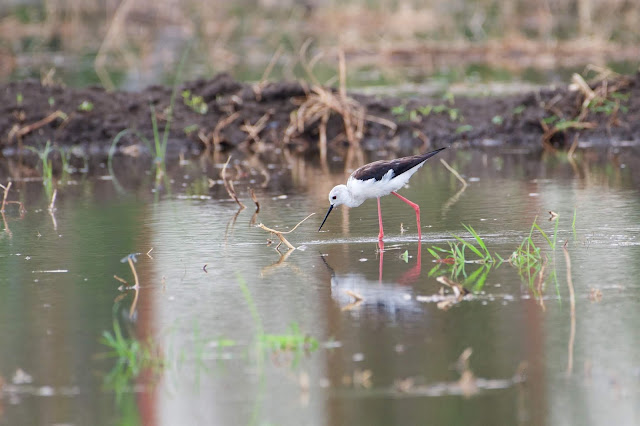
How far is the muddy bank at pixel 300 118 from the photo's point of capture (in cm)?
1528

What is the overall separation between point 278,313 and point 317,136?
9259 mm

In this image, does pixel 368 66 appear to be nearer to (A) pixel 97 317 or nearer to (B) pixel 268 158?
(B) pixel 268 158

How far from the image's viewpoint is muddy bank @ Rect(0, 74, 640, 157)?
15.3 m

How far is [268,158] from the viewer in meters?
15.0

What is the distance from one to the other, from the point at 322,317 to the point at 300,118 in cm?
895

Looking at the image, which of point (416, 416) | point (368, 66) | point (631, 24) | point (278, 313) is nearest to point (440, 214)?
point (278, 313)

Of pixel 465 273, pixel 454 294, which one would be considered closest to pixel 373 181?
pixel 465 273

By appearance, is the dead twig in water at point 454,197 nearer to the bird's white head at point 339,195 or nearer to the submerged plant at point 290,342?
the bird's white head at point 339,195

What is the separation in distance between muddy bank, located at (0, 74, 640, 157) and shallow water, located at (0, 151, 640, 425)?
4.22m

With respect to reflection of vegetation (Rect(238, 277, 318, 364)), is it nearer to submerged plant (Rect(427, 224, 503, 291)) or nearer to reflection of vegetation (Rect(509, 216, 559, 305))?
submerged plant (Rect(427, 224, 503, 291))

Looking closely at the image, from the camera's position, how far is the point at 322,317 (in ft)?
22.6

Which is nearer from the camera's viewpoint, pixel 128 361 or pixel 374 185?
pixel 128 361

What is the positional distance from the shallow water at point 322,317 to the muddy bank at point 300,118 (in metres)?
4.22

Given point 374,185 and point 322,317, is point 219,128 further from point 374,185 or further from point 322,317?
point 322,317
